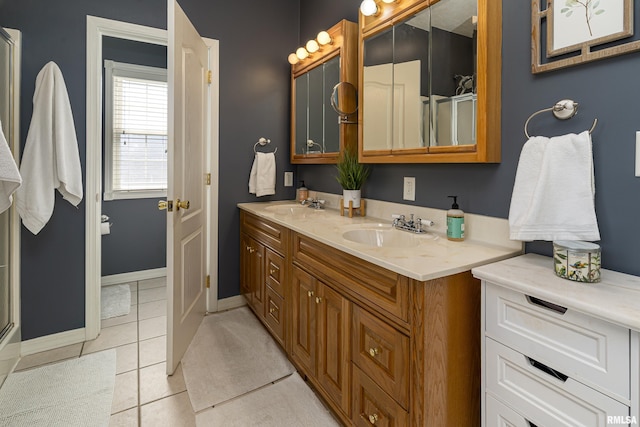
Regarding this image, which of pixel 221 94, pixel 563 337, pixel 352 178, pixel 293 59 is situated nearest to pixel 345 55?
pixel 293 59

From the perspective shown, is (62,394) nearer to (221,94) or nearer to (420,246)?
(420,246)

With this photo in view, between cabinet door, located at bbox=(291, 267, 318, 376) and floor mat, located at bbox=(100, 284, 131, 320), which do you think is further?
floor mat, located at bbox=(100, 284, 131, 320)

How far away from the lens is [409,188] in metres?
1.80

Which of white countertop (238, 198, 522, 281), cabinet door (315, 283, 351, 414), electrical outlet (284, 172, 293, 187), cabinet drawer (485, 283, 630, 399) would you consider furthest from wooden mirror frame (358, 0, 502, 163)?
electrical outlet (284, 172, 293, 187)

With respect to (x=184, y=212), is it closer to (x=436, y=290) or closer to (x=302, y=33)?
(x=436, y=290)

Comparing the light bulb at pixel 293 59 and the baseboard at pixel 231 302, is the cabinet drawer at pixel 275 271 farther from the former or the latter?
the light bulb at pixel 293 59

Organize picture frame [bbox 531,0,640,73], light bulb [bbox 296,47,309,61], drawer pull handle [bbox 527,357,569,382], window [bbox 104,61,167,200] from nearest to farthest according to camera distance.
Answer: drawer pull handle [bbox 527,357,569,382] < picture frame [bbox 531,0,640,73] < light bulb [bbox 296,47,309,61] < window [bbox 104,61,167,200]

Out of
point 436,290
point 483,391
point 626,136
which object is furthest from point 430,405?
point 626,136

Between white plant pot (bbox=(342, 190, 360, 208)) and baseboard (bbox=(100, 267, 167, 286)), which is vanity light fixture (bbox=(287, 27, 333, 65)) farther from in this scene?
baseboard (bbox=(100, 267, 167, 286))

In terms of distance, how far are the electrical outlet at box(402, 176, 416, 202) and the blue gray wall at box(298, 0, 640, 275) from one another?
3cm

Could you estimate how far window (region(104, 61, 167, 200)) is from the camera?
3221 mm

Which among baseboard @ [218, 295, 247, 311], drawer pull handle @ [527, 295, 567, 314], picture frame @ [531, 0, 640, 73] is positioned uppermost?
picture frame @ [531, 0, 640, 73]

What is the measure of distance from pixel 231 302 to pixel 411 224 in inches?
67.9

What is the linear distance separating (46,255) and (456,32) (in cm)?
263
